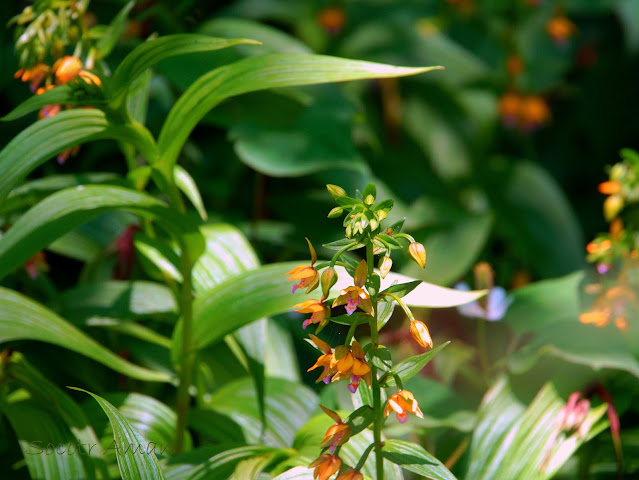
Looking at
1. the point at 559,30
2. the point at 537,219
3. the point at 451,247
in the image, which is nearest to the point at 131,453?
the point at 451,247

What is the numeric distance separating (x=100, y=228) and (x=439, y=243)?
0.65 metres

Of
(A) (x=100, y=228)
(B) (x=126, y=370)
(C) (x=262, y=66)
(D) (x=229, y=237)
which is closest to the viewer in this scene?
(C) (x=262, y=66)

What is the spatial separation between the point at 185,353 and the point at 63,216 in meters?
0.21

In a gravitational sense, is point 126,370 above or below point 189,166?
below

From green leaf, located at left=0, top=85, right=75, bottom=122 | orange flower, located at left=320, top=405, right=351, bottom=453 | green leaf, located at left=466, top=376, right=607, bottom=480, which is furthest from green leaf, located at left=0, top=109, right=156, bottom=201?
green leaf, located at left=466, top=376, right=607, bottom=480

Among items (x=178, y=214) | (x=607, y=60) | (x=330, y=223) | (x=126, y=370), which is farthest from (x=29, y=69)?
(x=607, y=60)

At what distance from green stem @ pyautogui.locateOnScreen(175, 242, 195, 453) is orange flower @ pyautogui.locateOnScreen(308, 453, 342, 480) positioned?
0.25 m

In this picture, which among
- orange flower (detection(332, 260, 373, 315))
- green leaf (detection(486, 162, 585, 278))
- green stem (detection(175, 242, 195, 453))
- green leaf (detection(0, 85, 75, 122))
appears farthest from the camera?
green leaf (detection(486, 162, 585, 278))

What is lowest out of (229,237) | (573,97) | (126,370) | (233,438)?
(233,438)

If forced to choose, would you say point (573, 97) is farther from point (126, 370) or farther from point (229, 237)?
point (126, 370)

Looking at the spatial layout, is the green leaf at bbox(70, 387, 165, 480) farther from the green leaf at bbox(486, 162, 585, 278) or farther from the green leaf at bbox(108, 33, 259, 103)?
the green leaf at bbox(486, 162, 585, 278)

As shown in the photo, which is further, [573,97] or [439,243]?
[573,97]

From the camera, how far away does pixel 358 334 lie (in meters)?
1.22

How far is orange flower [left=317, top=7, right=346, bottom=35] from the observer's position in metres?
1.60
